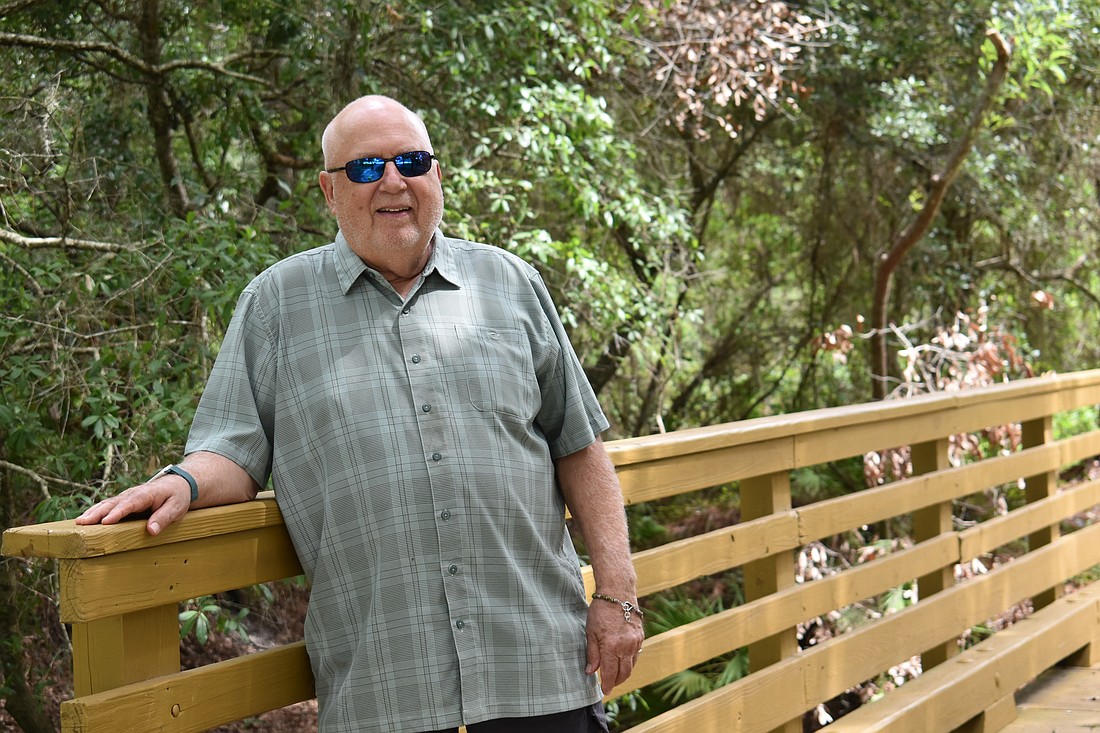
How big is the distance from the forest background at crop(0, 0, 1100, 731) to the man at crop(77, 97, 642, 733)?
5.23ft

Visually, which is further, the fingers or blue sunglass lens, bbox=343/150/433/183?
blue sunglass lens, bbox=343/150/433/183

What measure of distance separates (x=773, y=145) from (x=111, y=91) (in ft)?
17.4

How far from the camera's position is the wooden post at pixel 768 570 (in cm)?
329

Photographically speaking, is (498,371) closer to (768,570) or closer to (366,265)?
(366,265)

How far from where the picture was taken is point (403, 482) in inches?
82.0

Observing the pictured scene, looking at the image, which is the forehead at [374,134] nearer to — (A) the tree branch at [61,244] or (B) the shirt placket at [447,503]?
(B) the shirt placket at [447,503]

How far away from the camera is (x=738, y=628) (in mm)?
3088

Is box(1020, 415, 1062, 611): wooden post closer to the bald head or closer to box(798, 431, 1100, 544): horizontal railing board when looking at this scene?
Answer: box(798, 431, 1100, 544): horizontal railing board

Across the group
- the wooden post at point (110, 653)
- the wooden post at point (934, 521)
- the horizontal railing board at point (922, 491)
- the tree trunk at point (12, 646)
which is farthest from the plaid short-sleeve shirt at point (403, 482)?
the tree trunk at point (12, 646)

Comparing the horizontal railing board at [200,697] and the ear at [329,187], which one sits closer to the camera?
the horizontal railing board at [200,697]

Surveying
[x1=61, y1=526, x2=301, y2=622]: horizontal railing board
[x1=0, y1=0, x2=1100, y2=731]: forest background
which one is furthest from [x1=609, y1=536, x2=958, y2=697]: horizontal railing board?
[x1=0, y1=0, x2=1100, y2=731]: forest background

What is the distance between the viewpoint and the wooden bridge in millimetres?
1815

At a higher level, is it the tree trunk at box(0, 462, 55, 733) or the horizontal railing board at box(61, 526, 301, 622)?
the horizontal railing board at box(61, 526, 301, 622)

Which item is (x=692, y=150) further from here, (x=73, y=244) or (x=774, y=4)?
(x=73, y=244)
